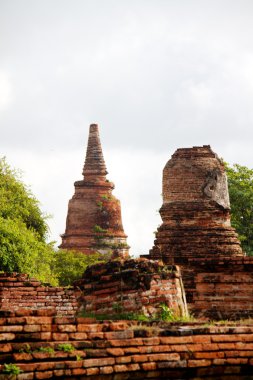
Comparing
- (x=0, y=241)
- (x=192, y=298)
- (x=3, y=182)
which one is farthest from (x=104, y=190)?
(x=192, y=298)

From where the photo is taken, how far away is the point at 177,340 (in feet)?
19.0

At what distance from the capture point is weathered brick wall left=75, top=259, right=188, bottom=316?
7852 millimetres

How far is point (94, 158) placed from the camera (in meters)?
43.8

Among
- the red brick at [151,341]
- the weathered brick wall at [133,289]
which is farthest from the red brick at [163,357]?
the weathered brick wall at [133,289]

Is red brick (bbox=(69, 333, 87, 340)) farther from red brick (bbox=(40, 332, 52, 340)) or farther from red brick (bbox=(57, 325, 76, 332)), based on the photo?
red brick (bbox=(40, 332, 52, 340))

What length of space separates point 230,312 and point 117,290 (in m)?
2.98

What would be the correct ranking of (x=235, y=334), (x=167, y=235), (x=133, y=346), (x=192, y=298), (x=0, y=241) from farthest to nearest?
(x=0, y=241), (x=167, y=235), (x=192, y=298), (x=235, y=334), (x=133, y=346)

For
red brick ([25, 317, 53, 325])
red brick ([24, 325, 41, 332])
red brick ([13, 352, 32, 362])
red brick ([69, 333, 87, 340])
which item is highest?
red brick ([25, 317, 53, 325])

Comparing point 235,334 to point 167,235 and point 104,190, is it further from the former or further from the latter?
point 104,190

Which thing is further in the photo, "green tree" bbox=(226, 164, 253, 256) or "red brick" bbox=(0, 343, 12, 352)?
"green tree" bbox=(226, 164, 253, 256)

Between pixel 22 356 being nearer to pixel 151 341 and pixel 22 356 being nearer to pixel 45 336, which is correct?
pixel 45 336

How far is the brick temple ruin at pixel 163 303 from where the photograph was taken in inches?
212

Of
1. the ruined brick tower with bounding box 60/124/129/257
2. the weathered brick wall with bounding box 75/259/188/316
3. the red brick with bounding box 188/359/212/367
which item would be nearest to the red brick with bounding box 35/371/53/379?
the red brick with bounding box 188/359/212/367

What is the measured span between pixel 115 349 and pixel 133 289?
2.35m
